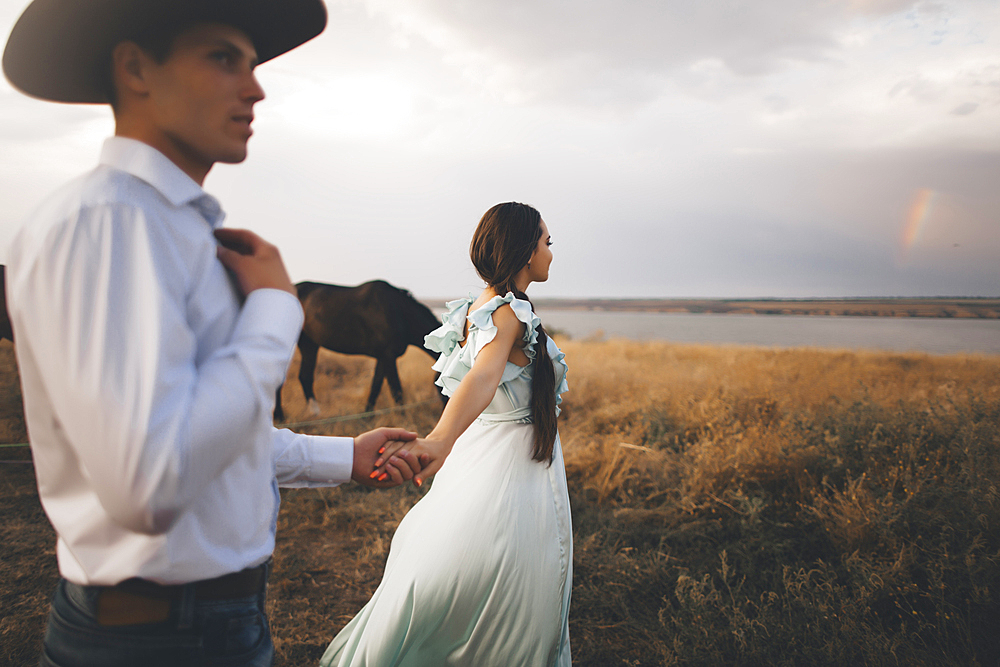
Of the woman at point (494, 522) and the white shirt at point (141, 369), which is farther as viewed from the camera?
the woman at point (494, 522)

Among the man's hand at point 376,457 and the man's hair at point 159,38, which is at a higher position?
the man's hair at point 159,38

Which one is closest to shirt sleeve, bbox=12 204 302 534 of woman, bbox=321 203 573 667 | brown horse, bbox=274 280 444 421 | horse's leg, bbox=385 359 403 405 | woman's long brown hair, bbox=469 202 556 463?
woman, bbox=321 203 573 667

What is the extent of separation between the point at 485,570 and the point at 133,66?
1.72m

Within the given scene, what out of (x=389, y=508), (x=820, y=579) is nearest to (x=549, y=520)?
(x=820, y=579)

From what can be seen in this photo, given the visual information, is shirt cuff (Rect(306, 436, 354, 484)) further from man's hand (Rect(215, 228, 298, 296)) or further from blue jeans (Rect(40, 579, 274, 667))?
man's hand (Rect(215, 228, 298, 296))

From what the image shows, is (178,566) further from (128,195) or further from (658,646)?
(658,646)

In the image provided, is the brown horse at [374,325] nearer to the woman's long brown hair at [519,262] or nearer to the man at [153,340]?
the woman's long brown hair at [519,262]

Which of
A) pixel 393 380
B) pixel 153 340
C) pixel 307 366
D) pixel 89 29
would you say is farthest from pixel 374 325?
pixel 153 340

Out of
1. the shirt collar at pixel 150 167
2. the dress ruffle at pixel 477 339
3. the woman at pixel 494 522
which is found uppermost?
the shirt collar at pixel 150 167

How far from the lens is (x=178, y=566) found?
778mm

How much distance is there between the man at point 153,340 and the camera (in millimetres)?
638

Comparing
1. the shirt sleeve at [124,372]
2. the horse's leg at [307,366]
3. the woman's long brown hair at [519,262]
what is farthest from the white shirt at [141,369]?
the horse's leg at [307,366]

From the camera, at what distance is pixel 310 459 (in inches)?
46.5

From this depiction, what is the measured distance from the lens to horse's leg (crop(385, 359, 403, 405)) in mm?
6684
